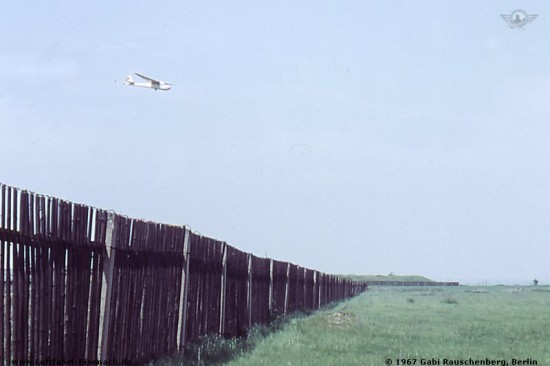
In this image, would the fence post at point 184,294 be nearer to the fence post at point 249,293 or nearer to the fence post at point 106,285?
the fence post at point 106,285

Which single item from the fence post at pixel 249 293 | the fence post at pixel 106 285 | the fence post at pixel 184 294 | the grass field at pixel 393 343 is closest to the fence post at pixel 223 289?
the grass field at pixel 393 343

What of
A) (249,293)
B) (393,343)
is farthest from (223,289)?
(393,343)

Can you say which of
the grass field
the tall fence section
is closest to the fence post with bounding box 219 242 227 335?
the tall fence section

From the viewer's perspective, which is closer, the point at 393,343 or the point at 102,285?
the point at 102,285

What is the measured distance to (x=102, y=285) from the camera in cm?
789

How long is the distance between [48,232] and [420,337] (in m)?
9.52

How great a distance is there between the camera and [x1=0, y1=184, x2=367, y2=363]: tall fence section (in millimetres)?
6227

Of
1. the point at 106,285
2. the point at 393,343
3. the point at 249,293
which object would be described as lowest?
the point at 393,343

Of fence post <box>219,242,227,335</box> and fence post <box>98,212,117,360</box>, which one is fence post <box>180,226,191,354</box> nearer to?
fence post <box>219,242,227,335</box>

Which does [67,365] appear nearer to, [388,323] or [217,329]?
[217,329]

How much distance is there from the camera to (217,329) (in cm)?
1335

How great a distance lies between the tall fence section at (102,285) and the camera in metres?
6.23

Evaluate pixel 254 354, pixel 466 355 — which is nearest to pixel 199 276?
pixel 254 354

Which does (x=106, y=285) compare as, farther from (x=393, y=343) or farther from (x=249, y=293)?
(x=249, y=293)
